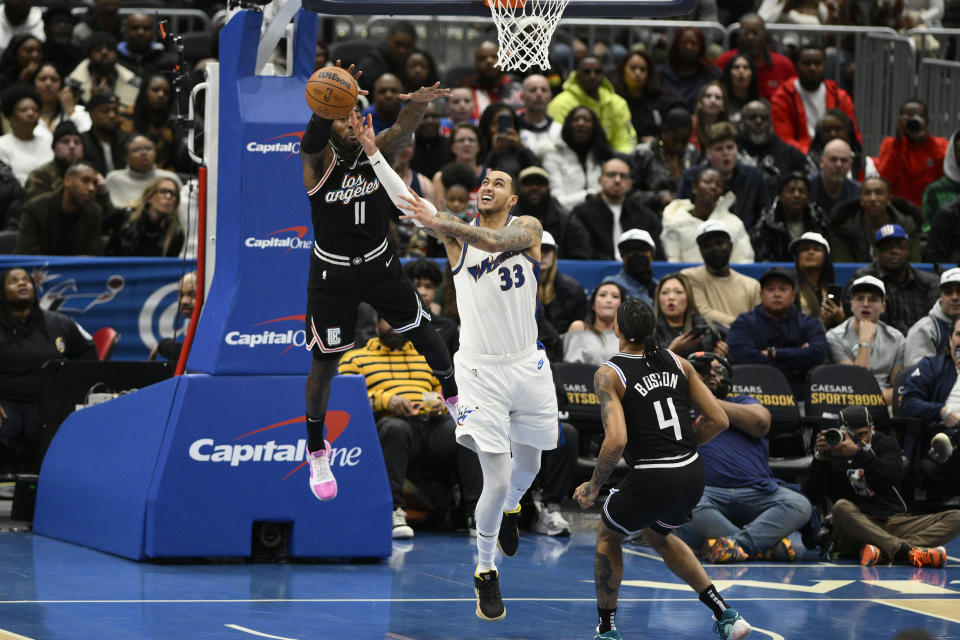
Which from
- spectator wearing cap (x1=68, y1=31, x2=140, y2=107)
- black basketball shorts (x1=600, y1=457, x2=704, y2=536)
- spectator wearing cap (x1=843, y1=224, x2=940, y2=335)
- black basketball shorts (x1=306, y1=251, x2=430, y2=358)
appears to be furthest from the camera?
spectator wearing cap (x1=68, y1=31, x2=140, y2=107)

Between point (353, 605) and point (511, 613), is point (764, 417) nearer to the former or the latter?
point (511, 613)

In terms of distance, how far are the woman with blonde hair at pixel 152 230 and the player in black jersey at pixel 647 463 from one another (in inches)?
270

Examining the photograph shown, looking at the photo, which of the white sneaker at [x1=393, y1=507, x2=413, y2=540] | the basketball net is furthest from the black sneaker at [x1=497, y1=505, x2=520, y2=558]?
the basketball net

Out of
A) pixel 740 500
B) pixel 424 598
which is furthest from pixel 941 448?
pixel 424 598

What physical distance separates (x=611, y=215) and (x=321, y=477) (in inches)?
255

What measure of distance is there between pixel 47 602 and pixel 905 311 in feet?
28.9

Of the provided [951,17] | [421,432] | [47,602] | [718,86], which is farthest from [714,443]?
[951,17]

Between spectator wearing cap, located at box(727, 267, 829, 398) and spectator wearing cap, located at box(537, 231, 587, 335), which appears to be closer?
spectator wearing cap, located at box(727, 267, 829, 398)

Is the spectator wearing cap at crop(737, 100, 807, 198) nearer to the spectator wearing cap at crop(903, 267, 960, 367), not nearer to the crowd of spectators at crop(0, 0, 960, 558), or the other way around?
the crowd of spectators at crop(0, 0, 960, 558)

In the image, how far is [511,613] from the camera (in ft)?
30.3

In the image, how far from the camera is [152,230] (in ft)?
46.6

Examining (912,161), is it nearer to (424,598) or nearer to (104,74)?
(104,74)

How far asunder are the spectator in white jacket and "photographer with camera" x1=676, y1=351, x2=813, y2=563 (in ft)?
16.5

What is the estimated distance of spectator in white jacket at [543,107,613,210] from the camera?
16.1 meters
